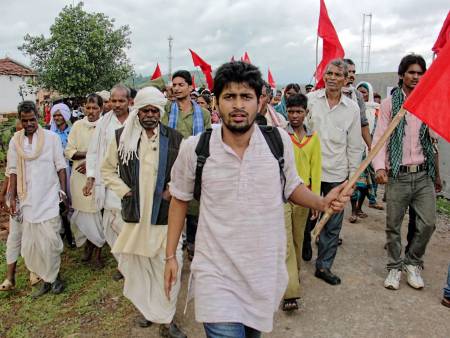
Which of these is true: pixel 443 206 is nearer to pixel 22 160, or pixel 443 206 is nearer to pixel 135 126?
pixel 135 126

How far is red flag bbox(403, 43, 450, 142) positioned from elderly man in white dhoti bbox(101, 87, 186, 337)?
1.91m

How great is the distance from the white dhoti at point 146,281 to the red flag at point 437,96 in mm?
2106

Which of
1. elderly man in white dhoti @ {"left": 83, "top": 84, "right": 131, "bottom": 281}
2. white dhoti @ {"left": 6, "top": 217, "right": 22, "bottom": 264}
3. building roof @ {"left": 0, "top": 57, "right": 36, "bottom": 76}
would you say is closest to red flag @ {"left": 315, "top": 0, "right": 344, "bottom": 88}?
elderly man in white dhoti @ {"left": 83, "top": 84, "right": 131, "bottom": 281}

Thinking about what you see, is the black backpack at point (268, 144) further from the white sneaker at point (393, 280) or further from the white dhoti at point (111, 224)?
the white sneaker at point (393, 280)

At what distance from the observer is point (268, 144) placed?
2.17 metres

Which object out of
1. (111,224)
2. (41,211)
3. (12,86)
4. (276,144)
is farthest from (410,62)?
(12,86)

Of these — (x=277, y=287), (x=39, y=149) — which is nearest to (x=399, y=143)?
(x=277, y=287)

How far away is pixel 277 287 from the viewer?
2184 mm

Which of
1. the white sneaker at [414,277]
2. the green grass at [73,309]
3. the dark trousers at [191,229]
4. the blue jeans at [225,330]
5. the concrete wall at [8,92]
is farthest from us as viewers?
the concrete wall at [8,92]

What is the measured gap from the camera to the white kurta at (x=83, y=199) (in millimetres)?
4859

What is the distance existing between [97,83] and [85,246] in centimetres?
1629

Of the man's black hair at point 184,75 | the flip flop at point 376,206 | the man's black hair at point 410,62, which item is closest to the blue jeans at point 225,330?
the man's black hair at point 410,62

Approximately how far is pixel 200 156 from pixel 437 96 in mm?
1371

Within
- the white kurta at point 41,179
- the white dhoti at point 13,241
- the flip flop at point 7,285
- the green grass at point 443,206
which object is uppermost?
the white kurta at point 41,179
